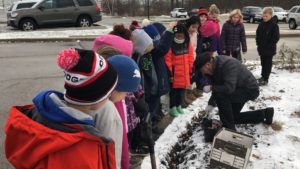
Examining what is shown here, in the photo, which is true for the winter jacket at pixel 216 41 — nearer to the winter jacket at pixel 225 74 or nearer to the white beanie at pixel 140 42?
the winter jacket at pixel 225 74

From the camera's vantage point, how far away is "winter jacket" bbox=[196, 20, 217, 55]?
6828 millimetres

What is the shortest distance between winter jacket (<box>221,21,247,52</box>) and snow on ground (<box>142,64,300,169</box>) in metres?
1.14

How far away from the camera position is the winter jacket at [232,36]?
7367 mm

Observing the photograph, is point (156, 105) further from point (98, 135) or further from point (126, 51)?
point (98, 135)

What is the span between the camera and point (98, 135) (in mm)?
1835

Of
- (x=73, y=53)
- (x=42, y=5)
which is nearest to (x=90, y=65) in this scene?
(x=73, y=53)

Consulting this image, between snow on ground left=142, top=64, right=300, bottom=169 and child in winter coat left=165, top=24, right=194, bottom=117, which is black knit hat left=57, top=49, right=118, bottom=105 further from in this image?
child in winter coat left=165, top=24, right=194, bottom=117

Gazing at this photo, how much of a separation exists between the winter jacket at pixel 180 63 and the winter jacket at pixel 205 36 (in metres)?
1.51

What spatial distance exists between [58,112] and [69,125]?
84 millimetres

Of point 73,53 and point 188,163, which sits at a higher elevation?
point 73,53

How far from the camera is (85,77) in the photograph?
181cm

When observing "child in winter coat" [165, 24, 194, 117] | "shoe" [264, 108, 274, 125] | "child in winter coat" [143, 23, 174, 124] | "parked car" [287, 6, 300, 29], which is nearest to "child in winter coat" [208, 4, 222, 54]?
"child in winter coat" [165, 24, 194, 117]

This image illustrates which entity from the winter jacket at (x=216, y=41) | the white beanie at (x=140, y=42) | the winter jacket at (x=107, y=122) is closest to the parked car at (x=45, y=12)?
the winter jacket at (x=216, y=41)

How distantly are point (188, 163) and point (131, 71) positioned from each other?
1.92m
